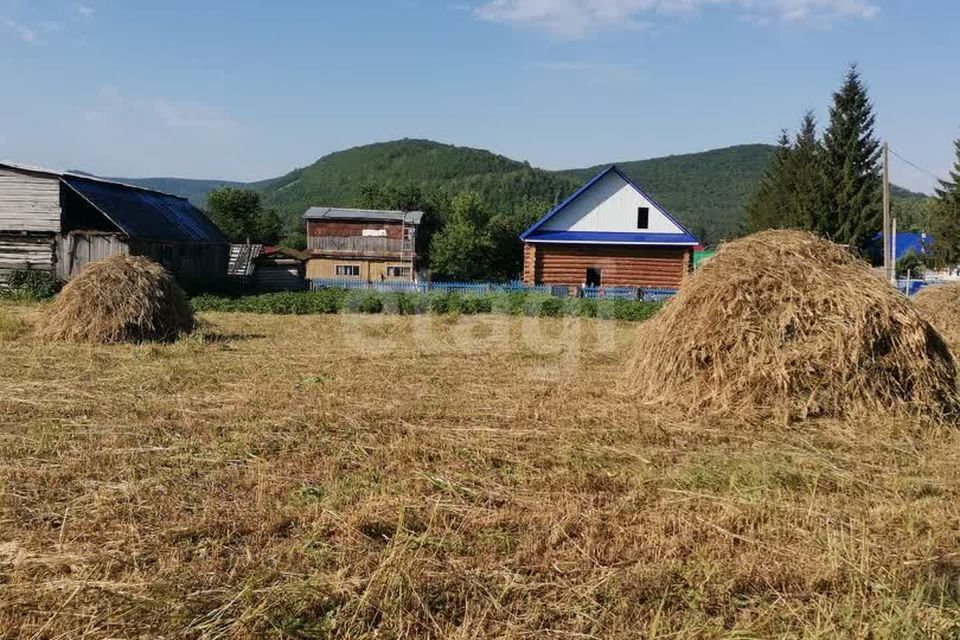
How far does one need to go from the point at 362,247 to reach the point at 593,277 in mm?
26459

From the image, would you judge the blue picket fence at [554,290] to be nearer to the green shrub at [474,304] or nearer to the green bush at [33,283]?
the green shrub at [474,304]

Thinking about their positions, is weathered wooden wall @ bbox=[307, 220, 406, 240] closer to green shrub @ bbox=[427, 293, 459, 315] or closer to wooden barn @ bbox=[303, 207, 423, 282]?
wooden barn @ bbox=[303, 207, 423, 282]

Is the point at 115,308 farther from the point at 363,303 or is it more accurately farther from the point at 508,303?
the point at 508,303

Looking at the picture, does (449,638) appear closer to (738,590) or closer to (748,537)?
(738,590)

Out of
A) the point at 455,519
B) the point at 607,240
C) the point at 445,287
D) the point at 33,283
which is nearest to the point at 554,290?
the point at 607,240

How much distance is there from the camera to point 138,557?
14.3 feet

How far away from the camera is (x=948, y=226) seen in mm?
41750

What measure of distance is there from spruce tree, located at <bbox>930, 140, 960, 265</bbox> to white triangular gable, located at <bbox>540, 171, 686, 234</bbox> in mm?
17073

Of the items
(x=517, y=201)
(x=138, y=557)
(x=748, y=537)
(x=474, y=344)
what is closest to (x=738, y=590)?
(x=748, y=537)

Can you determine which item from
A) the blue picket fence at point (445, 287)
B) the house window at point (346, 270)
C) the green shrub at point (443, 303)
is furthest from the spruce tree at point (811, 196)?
the house window at point (346, 270)

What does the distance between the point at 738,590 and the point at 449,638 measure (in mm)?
1710

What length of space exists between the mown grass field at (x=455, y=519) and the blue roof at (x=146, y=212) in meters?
22.1

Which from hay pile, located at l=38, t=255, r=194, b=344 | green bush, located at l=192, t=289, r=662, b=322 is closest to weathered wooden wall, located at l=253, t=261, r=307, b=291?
green bush, located at l=192, t=289, r=662, b=322

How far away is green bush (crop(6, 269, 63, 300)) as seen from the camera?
27984 millimetres
